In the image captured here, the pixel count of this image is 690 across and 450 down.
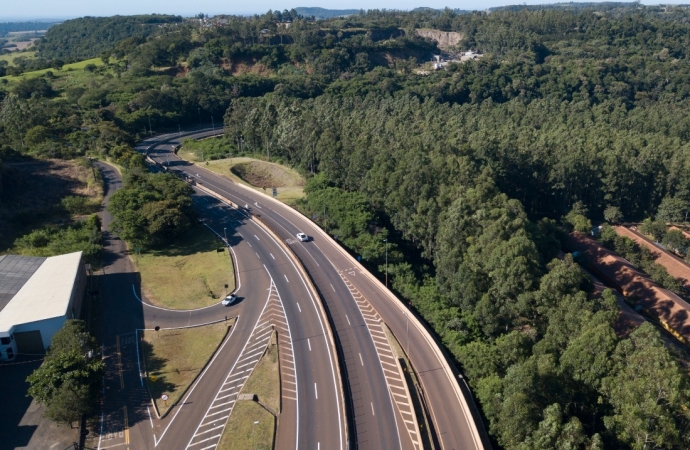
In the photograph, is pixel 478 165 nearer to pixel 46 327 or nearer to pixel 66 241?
pixel 66 241

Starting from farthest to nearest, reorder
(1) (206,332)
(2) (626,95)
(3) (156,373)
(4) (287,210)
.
Answer: (2) (626,95)
(4) (287,210)
(1) (206,332)
(3) (156,373)

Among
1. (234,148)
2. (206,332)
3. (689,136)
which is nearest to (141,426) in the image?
(206,332)

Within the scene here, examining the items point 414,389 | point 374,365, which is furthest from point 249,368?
point 414,389

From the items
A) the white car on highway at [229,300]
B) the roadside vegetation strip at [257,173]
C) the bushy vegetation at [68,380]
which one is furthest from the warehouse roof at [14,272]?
the roadside vegetation strip at [257,173]

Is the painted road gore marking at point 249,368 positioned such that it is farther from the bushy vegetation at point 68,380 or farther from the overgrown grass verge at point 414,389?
the overgrown grass verge at point 414,389

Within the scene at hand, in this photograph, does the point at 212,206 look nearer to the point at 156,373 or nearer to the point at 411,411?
the point at 156,373

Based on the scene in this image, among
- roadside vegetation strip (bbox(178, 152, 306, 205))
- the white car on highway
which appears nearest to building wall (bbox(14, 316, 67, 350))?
the white car on highway
